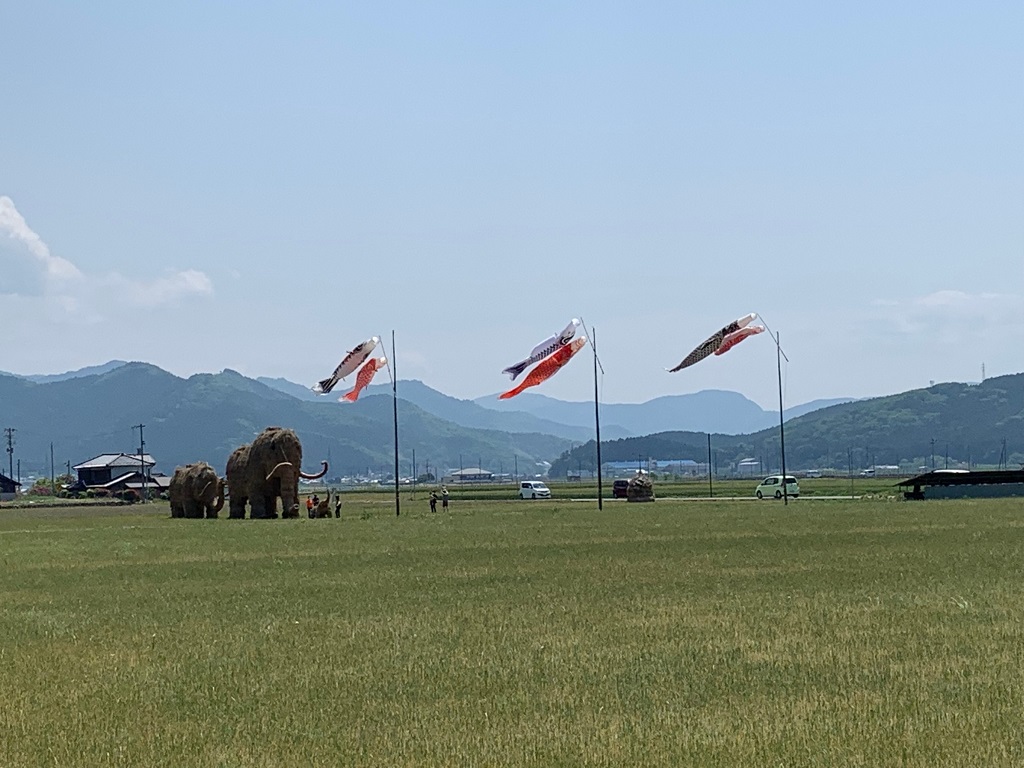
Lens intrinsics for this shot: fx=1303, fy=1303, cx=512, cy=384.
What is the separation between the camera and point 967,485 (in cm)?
7931

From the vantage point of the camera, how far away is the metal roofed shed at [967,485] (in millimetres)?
77562

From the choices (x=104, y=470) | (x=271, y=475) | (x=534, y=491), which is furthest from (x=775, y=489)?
(x=104, y=470)

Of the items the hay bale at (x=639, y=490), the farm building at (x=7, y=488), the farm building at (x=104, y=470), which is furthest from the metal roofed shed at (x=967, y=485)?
the farm building at (x=104, y=470)

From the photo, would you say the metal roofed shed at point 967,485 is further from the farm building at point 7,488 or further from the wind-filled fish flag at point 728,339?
the farm building at point 7,488

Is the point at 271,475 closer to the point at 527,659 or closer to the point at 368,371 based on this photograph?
the point at 368,371

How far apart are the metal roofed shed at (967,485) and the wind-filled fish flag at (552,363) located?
22.8 meters

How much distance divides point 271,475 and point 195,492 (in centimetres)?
717

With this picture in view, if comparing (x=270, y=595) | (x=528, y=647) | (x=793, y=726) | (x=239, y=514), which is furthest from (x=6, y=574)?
(x=239, y=514)

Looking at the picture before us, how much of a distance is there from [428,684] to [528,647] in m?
2.91

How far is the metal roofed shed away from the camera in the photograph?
7756 centimetres

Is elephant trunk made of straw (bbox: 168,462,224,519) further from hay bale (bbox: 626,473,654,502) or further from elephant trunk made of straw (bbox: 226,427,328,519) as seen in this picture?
hay bale (bbox: 626,473,654,502)

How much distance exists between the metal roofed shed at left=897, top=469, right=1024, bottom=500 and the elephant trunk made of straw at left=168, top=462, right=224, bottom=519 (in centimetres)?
4206

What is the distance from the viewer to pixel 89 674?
1792 centimetres

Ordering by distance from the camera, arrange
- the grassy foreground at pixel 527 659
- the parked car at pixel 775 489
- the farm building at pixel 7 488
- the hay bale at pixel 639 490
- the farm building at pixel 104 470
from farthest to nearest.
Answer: the farm building at pixel 104 470, the farm building at pixel 7 488, the hay bale at pixel 639 490, the parked car at pixel 775 489, the grassy foreground at pixel 527 659
